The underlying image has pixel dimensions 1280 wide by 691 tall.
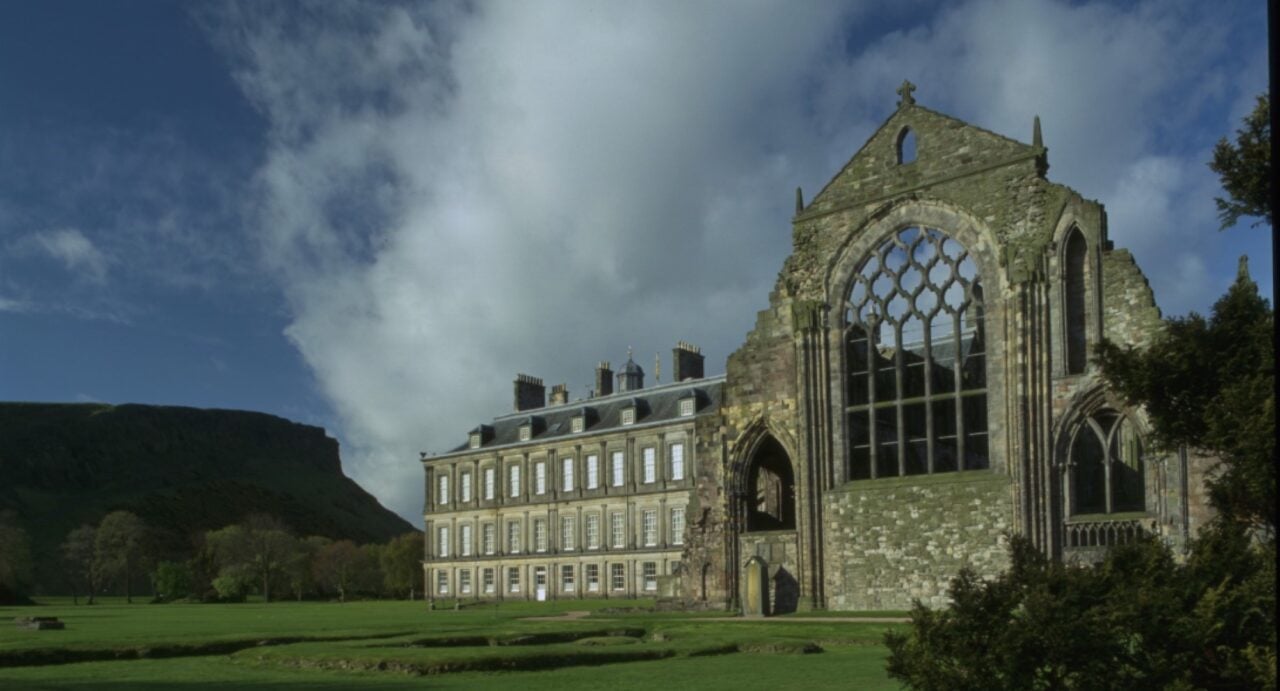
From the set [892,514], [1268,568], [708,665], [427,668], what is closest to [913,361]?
[892,514]

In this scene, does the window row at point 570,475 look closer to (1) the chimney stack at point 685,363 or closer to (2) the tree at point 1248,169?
(1) the chimney stack at point 685,363

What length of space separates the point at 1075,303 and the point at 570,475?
48.2m

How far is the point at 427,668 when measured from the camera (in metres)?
21.2

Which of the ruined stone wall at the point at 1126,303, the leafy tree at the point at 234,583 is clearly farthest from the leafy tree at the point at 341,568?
the ruined stone wall at the point at 1126,303

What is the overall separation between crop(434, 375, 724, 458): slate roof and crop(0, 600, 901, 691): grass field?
39962 mm

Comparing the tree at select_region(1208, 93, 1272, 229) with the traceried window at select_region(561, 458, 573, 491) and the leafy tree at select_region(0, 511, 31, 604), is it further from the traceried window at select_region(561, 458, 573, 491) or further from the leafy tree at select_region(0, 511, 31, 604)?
the leafy tree at select_region(0, 511, 31, 604)

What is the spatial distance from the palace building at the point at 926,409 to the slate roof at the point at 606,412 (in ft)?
80.0

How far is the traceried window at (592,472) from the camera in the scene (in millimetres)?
78938

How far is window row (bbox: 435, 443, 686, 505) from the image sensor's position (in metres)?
74.4

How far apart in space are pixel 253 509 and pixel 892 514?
159 m

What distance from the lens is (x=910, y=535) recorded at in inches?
1559

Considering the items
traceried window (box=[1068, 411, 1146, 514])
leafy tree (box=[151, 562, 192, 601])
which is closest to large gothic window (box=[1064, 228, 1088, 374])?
traceried window (box=[1068, 411, 1146, 514])

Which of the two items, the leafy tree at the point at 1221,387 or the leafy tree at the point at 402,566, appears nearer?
the leafy tree at the point at 1221,387

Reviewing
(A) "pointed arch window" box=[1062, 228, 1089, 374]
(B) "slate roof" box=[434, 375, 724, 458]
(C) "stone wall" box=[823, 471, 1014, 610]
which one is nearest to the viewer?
(A) "pointed arch window" box=[1062, 228, 1089, 374]
